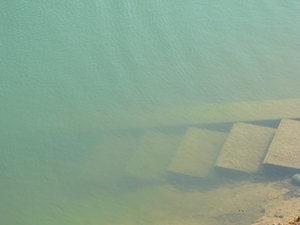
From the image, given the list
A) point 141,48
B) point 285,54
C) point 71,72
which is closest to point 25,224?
point 71,72

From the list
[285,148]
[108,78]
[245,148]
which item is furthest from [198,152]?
[108,78]

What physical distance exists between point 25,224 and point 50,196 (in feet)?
1.94

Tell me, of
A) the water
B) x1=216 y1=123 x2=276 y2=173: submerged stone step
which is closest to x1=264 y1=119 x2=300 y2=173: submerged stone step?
x1=216 y1=123 x2=276 y2=173: submerged stone step

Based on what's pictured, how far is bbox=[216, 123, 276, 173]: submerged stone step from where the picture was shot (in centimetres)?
533

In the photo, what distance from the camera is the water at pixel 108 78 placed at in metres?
5.45

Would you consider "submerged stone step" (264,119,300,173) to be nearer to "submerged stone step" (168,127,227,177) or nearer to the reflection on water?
the reflection on water

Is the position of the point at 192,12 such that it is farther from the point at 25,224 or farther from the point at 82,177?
the point at 25,224

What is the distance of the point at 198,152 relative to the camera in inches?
231

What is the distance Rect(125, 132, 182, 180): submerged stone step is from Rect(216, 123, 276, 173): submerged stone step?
101cm

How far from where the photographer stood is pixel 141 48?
331 inches

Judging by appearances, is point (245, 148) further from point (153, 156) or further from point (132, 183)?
point (132, 183)

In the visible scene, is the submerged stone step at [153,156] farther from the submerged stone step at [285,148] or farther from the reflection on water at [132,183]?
the submerged stone step at [285,148]

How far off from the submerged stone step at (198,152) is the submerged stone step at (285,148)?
38.1 inches

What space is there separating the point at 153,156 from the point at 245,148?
170 centimetres
